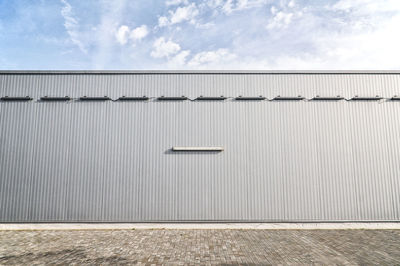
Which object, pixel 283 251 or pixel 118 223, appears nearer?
pixel 283 251

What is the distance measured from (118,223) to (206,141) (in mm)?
5756

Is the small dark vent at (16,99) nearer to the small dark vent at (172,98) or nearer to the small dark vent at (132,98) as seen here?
the small dark vent at (132,98)

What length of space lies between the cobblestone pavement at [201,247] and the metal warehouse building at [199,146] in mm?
954

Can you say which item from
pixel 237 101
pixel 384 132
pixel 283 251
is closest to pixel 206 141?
pixel 237 101

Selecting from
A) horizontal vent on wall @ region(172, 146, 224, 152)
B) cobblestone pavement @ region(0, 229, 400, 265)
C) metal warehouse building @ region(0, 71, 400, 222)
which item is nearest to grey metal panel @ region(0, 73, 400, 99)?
metal warehouse building @ region(0, 71, 400, 222)

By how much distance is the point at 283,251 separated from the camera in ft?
20.7

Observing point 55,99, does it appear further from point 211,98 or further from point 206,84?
point 211,98

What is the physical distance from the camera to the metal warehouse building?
8867 millimetres

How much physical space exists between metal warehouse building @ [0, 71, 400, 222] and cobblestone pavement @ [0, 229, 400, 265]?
37.6 inches

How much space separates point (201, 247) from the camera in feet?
21.6

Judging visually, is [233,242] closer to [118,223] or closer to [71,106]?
[118,223]

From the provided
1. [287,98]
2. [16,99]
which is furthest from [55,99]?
[287,98]

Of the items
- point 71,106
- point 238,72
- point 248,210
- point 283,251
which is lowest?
point 283,251

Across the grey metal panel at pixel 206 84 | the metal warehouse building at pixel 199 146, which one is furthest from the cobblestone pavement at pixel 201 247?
the grey metal panel at pixel 206 84
